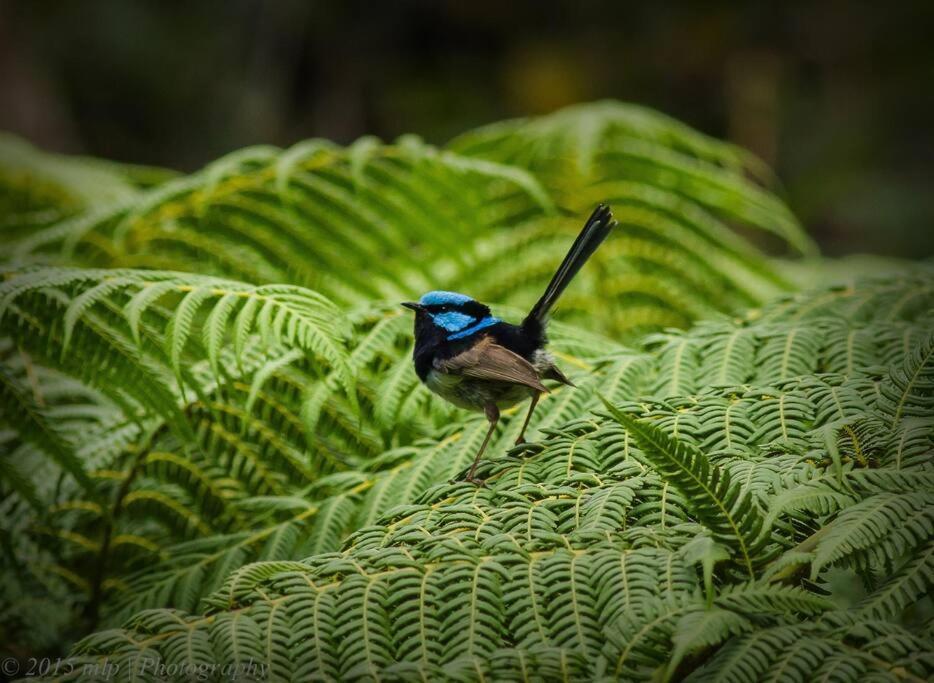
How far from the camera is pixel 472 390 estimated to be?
84.2 inches

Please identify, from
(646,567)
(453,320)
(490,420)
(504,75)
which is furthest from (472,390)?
(504,75)

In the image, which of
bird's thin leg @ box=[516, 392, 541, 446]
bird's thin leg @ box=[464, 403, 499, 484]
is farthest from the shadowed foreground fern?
bird's thin leg @ box=[516, 392, 541, 446]

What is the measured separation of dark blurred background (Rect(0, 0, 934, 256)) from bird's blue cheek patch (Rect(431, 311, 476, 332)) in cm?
669

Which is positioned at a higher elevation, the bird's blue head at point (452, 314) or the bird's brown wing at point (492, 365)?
the bird's blue head at point (452, 314)

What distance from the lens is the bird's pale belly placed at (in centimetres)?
212

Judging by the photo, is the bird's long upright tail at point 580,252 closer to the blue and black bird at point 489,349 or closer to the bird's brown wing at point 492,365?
the blue and black bird at point 489,349

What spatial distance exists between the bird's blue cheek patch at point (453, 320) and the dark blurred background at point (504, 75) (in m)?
6.69

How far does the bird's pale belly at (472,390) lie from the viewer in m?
2.12

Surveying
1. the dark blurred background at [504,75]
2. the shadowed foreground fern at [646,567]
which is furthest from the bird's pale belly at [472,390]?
the dark blurred background at [504,75]

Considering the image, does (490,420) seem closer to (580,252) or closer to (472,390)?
(472,390)

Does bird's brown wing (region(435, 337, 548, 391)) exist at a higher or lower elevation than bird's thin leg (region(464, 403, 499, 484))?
higher

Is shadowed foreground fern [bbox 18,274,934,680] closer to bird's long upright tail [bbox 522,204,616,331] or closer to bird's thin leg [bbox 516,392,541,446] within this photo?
bird's thin leg [bbox 516,392,541,446]

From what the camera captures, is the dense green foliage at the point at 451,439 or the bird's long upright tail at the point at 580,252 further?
the bird's long upright tail at the point at 580,252

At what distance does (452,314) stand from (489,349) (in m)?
0.18
